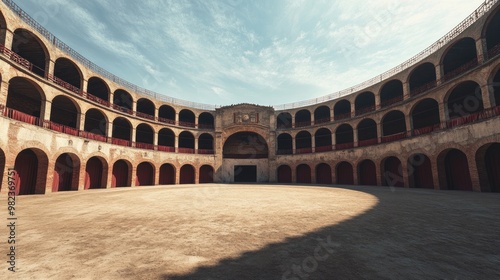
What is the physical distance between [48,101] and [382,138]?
97.1ft

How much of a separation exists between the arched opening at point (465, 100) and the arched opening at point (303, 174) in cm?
1566

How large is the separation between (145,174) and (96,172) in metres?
5.52

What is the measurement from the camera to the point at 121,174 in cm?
2270

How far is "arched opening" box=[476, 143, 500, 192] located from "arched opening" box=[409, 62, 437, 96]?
7.10 metres

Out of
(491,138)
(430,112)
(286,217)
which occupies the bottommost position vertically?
(286,217)

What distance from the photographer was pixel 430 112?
65.5 ft

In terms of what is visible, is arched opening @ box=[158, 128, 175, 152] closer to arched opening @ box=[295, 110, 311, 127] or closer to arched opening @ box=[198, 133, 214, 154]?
arched opening @ box=[198, 133, 214, 154]

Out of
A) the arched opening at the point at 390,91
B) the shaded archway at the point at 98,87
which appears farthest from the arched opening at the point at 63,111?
the arched opening at the point at 390,91

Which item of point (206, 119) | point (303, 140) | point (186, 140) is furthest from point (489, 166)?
point (186, 140)

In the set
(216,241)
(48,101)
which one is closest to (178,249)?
(216,241)

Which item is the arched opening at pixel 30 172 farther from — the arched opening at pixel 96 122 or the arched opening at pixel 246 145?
the arched opening at pixel 246 145

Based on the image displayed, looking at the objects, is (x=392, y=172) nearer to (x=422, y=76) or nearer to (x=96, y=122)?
(x=422, y=76)

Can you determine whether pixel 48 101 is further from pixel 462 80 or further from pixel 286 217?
pixel 462 80

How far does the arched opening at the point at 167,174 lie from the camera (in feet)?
87.6
